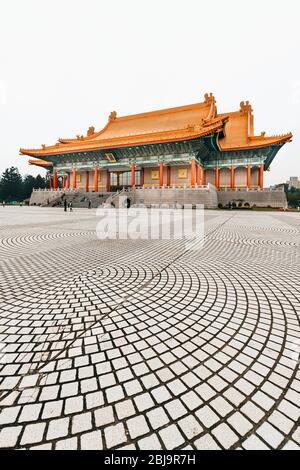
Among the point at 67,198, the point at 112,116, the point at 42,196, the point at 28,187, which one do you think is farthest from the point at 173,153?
the point at 28,187

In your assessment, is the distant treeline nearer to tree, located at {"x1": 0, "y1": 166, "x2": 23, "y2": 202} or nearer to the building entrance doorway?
tree, located at {"x1": 0, "y1": 166, "x2": 23, "y2": 202}

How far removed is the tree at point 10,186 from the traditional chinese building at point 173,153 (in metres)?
23.1

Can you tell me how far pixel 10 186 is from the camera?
60.1m

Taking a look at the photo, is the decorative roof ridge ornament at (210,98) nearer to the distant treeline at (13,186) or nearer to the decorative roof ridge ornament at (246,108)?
the decorative roof ridge ornament at (246,108)

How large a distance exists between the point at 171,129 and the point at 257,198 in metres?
17.6

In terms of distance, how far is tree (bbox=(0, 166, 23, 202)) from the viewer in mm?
59812

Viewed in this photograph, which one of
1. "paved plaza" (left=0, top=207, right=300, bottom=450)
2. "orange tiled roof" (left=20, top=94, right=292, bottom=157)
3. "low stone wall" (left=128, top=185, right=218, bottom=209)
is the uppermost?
"orange tiled roof" (left=20, top=94, right=292, bottom=157)

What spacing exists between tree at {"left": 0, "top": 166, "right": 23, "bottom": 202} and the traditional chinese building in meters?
23.1

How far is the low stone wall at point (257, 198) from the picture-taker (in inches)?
1171

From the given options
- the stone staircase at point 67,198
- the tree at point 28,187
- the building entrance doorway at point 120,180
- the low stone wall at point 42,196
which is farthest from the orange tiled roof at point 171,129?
the tree at point 28,187

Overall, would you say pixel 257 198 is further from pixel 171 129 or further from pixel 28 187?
pixel 28 187

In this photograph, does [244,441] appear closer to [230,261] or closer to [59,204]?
[230,261]

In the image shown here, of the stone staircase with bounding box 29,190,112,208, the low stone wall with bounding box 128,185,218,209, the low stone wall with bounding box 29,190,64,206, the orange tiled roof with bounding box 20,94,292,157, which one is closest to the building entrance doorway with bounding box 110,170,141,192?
the orange tiled roof with bounding box 20,94,292,157

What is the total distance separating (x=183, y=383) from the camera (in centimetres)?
153
